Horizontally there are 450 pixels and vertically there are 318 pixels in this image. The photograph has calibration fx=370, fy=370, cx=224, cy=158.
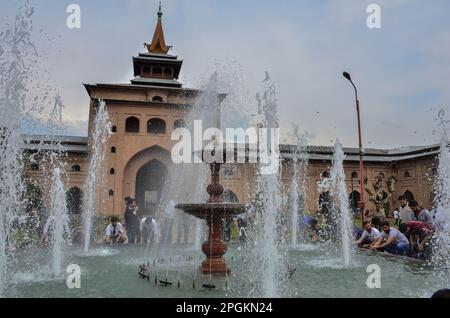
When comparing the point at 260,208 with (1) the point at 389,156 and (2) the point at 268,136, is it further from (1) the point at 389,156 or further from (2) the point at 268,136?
(1) the point at 389,156

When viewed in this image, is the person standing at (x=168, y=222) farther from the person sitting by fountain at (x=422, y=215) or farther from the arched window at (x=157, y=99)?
the arched window at (x=157, y=99)

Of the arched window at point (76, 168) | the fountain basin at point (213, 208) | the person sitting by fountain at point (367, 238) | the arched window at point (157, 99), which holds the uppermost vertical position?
the arched window at point (157, 99)

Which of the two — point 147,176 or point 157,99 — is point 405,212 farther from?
point 147,176

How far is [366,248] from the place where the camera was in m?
8.63

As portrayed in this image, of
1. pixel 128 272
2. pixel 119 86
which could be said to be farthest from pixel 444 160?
pixel 119 86

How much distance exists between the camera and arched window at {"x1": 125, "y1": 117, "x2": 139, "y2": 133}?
2790cm

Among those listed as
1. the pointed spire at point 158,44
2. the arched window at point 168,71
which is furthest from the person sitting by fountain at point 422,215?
the pointed spire at point 158,44

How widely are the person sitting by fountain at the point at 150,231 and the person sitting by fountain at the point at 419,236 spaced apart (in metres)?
6.65

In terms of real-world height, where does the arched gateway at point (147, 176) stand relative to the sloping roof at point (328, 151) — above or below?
below

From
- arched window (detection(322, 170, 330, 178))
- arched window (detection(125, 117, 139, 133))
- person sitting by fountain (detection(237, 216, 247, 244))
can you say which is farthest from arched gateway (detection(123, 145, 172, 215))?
person sitting by fountain (detection(237, 216, 247, 244))

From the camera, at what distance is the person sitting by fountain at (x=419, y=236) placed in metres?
7.06

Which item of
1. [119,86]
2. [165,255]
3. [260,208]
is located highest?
[119,86]

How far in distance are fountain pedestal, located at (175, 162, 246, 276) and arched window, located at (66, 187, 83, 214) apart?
25.0 metres

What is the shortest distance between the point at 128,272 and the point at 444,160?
5.98m
